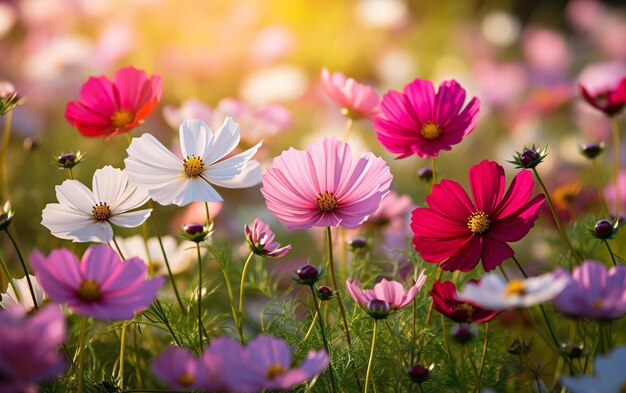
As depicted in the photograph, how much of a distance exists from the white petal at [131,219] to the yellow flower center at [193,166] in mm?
62

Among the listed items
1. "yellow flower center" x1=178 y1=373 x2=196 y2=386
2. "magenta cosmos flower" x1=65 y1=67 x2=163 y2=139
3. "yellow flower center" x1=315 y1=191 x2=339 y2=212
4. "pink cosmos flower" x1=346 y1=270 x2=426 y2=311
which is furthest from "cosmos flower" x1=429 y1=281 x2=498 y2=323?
"magenta cosmos flower" x1=65 y1=67 x2=163 y2=139

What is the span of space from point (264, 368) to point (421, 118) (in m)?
0.36

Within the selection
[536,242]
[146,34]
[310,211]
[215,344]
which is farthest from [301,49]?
[215,344]

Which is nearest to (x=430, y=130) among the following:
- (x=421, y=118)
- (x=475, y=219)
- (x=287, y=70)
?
(x=421, y=118)

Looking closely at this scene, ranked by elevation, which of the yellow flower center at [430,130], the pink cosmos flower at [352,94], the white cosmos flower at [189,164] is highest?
the pink cosmos flower at [352,94]

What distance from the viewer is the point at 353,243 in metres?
0.86

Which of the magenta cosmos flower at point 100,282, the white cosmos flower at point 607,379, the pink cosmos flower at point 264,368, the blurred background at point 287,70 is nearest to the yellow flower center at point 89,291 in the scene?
the magenta cosmos flower at point 100,282

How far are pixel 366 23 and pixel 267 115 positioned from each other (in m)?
2.52

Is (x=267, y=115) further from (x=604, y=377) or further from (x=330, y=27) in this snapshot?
(x=330, y=27)

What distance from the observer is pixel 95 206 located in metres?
0.69

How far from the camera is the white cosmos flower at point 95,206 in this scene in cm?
68

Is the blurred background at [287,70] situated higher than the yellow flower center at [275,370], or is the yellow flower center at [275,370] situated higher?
the blurred background at [287,70]

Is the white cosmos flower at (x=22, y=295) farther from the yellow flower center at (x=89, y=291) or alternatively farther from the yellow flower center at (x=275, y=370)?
the yellow flower center at (x=275, y=370)

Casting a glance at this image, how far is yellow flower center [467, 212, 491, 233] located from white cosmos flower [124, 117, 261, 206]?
217 mm
